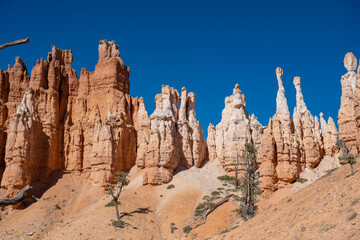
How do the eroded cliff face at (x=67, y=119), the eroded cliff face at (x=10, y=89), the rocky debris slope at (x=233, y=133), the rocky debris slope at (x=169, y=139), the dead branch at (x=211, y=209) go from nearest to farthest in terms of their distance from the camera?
1. the dead branch at (x=211, y=209)
2. the rocky debris slope at (x=169, y=139)
3. the eroded cliff face at (x=67, y=119)
4. the rocky debris slope at (x=233, y=133)
5. the eroded cliff face at (x=10, y=89)

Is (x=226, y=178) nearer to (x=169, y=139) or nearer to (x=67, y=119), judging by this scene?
(x=169, y=139)

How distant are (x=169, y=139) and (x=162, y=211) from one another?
1532 centimetres

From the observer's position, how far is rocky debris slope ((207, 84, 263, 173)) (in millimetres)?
63688

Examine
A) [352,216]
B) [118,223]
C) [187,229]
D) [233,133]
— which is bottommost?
[187,229]

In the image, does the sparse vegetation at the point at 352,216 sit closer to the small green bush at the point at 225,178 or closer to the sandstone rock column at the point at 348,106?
the sandstone rock column at the point at 348,106

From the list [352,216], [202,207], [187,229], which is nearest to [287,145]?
[202,207]

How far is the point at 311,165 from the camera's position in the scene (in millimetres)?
54406

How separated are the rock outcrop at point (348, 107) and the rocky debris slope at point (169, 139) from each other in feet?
91.5

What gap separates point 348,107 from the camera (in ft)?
143

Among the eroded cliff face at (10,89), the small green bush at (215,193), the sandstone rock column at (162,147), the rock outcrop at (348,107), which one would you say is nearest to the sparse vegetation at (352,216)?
the rock outcrop at (348,107)

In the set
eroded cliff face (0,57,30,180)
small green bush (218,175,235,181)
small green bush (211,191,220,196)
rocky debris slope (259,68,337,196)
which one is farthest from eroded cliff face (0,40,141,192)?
rocky debris slope (259,68,337,196)

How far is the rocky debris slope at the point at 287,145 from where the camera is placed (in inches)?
2035

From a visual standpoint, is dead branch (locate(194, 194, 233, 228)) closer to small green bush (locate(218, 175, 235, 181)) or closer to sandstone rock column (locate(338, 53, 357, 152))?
small green bush (locate(218, 175, 235, 181))

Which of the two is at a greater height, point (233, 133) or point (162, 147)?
point (233, 133)
